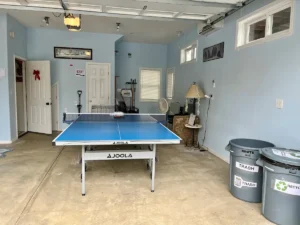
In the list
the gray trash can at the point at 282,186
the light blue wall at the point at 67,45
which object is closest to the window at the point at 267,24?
the gray trash can at the point at 282,186

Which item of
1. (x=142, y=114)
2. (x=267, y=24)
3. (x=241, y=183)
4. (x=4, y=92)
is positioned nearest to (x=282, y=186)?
(x=241, y=183)

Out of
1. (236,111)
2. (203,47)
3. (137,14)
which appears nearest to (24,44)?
(137,14)

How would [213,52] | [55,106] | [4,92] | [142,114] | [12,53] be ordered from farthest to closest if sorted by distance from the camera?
[55,106]
[12,53]
[4,92]
[142,114]
[213,52]

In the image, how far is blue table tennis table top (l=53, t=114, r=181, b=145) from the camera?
8.80 ft

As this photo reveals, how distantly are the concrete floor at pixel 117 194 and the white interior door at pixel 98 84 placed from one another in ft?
9.89

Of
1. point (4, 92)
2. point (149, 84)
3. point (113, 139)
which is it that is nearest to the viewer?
point (113, 139)

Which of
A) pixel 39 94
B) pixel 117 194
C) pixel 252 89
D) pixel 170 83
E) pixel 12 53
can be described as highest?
pixel 12 53

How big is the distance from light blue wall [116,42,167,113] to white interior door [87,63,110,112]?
3.98 ft

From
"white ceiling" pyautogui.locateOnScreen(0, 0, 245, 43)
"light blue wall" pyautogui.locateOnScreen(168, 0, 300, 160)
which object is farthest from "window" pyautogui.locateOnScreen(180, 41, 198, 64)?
"white ceiling" pyautogui.locateOnScreen(0, 0, 245, 43)

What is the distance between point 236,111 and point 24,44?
20.0 feet

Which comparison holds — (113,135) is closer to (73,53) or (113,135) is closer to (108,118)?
(108,118)

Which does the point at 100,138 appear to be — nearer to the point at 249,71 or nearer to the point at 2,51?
the point at 249,71

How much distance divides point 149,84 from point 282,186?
6948 millimetres

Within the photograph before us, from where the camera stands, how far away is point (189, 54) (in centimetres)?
688
